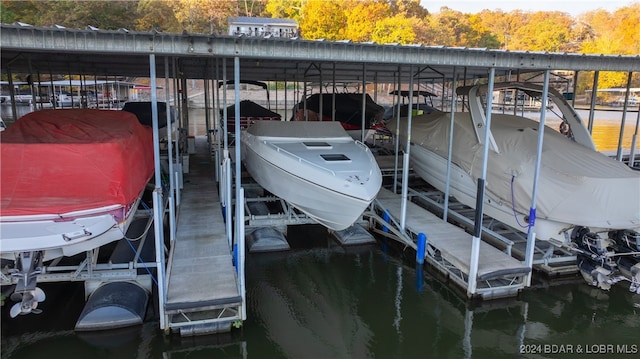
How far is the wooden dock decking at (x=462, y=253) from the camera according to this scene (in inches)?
255

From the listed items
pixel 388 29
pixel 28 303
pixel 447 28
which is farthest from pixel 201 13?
pixel 28 303

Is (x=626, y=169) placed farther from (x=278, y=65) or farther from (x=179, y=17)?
(x=179, y=17)

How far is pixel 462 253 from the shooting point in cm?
689

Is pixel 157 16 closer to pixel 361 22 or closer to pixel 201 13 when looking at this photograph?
pixel 201 13

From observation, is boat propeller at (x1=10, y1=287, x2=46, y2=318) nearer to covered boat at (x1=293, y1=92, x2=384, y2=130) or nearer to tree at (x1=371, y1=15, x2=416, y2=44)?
covered boat at (x1=293, y1=92, x2=384, y2=130)

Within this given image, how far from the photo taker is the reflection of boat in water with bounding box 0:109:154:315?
4825mm

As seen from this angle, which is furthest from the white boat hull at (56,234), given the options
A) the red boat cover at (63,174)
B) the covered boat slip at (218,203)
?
the covered boat slip at (218,203)

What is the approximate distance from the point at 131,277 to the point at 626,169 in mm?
8036

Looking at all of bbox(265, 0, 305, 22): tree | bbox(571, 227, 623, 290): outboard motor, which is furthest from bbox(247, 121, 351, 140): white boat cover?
bbox(265, 0, 305, 22): tree

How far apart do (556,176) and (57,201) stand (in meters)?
7.22

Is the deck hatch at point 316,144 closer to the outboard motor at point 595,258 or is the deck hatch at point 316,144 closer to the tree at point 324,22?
the outboard motor at point 595,258

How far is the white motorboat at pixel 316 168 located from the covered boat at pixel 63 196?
2.63 metres

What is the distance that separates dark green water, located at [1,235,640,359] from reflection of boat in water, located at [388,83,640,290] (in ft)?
3.09

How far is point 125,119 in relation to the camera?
7.92 meters
